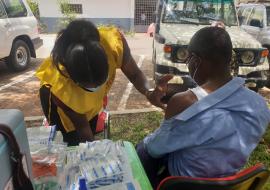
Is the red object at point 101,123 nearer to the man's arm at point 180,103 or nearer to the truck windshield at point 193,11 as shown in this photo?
the man's arm at point 180,103

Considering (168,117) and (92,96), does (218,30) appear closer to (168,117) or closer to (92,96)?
(168,117)

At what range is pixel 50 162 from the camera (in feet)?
4.37

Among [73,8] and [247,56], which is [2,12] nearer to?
[247,56]

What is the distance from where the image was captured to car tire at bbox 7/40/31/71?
7.15 metres

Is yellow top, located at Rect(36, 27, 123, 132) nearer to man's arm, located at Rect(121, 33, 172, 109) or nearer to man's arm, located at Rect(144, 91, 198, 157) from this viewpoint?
man's arm, located at Rect(121, 33, 172, 109)

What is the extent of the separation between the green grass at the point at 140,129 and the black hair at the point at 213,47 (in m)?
2.12

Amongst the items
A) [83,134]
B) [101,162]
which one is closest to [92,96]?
[83,134]

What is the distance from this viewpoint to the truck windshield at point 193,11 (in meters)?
5.54

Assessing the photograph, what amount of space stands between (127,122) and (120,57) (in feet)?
7.60

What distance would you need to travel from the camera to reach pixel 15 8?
734 cm

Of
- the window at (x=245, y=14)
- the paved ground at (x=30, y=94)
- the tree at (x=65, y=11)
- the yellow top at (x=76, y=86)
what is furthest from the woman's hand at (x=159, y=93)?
the tree at (x=65, y=11)

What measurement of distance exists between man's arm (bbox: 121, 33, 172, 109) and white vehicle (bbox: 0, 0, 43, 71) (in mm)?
5147

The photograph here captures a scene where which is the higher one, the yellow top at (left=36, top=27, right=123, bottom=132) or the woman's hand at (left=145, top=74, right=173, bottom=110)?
the yellow top at (left=36, top=27, right=123, bottom=132)

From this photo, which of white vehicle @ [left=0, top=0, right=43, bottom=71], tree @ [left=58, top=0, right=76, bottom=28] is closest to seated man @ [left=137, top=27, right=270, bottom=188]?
white vehicle @ [left=0, top=0, right=43, bottom=71]
